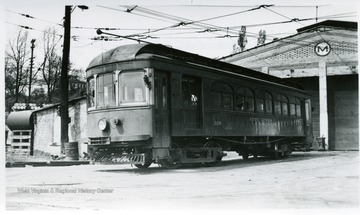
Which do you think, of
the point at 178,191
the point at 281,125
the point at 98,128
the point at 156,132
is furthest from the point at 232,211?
the point at 281,125

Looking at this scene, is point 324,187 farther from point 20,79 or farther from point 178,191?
point 20,79

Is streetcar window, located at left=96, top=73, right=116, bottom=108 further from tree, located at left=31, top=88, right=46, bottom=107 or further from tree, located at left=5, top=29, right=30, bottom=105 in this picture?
tree, located at left=31, top=88, right=46, bottom=107

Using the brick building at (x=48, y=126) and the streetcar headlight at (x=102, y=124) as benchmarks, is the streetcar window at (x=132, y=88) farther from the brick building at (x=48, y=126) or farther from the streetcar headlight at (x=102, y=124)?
the brick building at (x=48, y=126)

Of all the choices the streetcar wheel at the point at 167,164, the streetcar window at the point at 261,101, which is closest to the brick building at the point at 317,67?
the streetcar window at the point at 261,101

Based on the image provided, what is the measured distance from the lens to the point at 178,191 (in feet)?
28.2

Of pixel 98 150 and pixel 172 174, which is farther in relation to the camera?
pixel 98 150

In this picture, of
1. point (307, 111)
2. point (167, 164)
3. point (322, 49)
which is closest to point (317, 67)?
point (322, 49)

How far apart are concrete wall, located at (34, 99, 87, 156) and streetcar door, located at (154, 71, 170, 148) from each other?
7470 mm

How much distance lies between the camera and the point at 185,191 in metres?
8.59

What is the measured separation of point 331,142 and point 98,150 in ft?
47.4

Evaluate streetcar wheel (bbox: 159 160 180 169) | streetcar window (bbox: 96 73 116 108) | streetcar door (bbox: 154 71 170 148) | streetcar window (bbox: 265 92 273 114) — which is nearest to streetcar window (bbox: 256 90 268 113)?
streetcar window (bbox: 265 92 273 114)

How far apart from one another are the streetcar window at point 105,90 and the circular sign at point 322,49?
13.3 meters

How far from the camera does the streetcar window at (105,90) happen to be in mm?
11266

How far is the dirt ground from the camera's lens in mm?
7805
